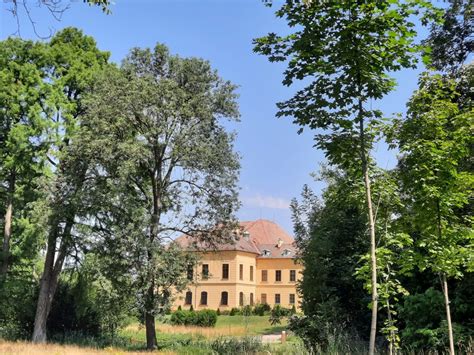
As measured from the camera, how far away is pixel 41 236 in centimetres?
2150

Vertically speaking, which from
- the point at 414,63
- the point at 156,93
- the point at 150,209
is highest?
the point at 156,93

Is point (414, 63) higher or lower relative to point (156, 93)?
lower

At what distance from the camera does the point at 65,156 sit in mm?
20844

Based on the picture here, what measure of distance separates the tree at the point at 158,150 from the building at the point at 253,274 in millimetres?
33453

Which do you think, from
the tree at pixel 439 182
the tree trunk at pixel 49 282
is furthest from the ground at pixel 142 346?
the tree at pixel 439 182

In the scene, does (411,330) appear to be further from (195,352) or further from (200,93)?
(200,93)

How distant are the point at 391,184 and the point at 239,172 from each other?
15.6 metres

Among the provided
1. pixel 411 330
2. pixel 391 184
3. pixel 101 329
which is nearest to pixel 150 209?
pixel 101 329

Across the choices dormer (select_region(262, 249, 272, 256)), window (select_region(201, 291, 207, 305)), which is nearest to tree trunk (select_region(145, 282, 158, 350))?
window (select_region(201, 291, 207, 305))

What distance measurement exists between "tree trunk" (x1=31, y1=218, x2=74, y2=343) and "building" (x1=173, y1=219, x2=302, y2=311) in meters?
32.5

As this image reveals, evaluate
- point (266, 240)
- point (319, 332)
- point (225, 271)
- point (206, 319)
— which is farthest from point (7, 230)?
point (266, 240)

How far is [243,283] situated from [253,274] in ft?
12.4

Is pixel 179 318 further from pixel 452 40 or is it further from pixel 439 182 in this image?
pixel 439 182

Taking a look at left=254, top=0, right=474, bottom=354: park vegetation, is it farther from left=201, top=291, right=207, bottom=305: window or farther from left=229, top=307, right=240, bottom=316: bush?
left=201, top=291, right=207, bottom=305: window
